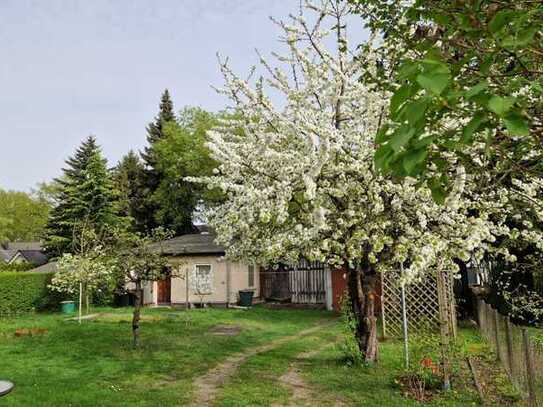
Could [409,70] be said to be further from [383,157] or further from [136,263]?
[136,263]

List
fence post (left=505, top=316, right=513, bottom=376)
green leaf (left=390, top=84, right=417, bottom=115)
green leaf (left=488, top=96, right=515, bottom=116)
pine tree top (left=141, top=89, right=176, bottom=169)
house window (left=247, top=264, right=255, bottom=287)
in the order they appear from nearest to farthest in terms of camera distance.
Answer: green leaf (left=488, top=96, right=515, bottom=116) → green leaf (left=390, top=84, right=417, bottom=115) → fence post (left=505, top=316, right=513, bottom=376) → house window (left=247, top=264, right=255, bottom=287) → pine tree top (left=141, top=89, right=176, bottom=169)

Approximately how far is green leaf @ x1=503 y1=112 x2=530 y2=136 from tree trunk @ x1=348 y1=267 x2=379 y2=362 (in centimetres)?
830

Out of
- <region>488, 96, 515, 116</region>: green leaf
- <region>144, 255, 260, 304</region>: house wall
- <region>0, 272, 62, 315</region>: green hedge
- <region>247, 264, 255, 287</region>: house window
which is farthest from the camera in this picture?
<region>247, 264, 255, 287</region>: house window

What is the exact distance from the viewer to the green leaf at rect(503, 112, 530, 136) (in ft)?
4.54

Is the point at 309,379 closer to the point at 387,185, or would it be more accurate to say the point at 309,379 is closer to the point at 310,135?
the point at 387,185

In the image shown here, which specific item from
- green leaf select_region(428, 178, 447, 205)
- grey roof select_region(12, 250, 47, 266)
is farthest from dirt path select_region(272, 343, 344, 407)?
grey roof select_region(12, 250, 47, 266)

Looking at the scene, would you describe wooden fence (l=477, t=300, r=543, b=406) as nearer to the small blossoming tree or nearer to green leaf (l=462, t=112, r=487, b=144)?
green leaf (l=462, t=112, r=487, b=144)

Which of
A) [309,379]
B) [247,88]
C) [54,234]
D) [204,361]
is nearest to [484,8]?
[247,88]

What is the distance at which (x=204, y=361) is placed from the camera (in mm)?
10727

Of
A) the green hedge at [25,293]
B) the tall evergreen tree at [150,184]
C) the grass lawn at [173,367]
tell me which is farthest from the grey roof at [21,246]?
the grass lawn at [173,367]

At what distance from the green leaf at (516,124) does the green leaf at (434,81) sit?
0.75 ft

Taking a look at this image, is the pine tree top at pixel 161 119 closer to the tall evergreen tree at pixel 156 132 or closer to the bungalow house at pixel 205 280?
the tall evergreen tree at pixel 156 132

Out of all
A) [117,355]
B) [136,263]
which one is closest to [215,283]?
[136,263]

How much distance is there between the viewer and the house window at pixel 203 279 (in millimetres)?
23297
